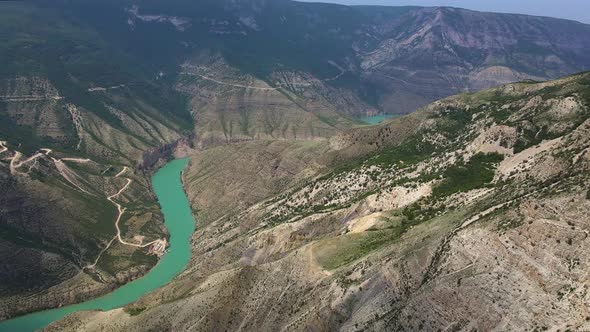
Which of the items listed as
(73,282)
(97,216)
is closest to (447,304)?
(73,282)

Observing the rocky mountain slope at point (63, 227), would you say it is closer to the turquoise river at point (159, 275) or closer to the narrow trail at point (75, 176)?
the narrow trail at point (75, 176)

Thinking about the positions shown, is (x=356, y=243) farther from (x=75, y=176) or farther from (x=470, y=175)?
(x=75, y=176)

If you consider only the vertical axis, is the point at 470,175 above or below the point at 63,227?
above

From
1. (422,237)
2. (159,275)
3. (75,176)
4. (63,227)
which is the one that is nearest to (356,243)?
(422,237)

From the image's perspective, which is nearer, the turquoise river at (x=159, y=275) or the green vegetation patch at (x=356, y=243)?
the green vegetation patch at (x=356, y=243)

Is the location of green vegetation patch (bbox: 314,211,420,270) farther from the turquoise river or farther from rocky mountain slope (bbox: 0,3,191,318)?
rocky mountain slope (bbox: 0,3,191,318)

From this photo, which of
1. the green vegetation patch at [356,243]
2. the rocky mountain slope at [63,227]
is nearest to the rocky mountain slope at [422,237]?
the green vegetation patch at [356,243]
